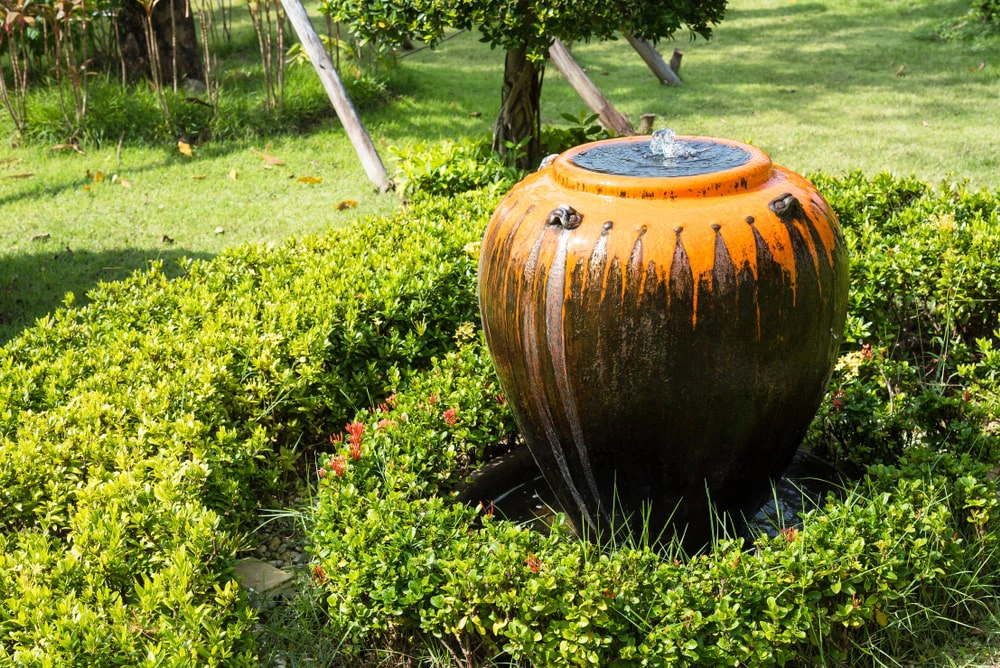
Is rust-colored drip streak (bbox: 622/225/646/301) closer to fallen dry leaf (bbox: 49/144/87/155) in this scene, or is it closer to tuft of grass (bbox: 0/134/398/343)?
tuft of grass (bbox: 0/134/398/343)

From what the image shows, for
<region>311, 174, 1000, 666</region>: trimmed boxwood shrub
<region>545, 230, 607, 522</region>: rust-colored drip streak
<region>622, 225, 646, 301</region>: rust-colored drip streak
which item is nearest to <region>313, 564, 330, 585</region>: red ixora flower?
<region>311, 174, 1000, 666</region>: trimmed boxwood shrub

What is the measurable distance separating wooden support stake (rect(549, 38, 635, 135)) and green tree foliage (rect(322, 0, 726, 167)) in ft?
5.55

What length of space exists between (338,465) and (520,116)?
4141 millimetres

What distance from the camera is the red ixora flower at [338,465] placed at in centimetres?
344

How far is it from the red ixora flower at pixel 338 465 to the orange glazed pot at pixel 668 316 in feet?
2.35

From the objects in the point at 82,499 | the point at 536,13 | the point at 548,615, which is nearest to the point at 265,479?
the point at 82,499

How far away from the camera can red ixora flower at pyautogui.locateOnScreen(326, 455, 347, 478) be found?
344 centimetres

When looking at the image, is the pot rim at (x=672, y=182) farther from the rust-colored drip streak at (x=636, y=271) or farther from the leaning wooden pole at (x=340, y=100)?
the leaning wooden pole at (x=340, y=100)

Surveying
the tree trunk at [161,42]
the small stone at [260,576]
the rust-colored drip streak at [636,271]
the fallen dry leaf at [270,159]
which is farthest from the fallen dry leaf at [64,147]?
the rust-colored drip streak at [636,271]

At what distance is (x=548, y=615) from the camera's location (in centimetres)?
286

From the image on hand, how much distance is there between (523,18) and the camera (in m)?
5.81

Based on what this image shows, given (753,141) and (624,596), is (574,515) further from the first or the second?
(753,141)

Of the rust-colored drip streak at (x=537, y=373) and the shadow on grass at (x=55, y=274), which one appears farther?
the shadow on grass at (x=55, y=274)

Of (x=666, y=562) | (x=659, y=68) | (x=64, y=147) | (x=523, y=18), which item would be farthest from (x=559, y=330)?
(x=659, y=68)
